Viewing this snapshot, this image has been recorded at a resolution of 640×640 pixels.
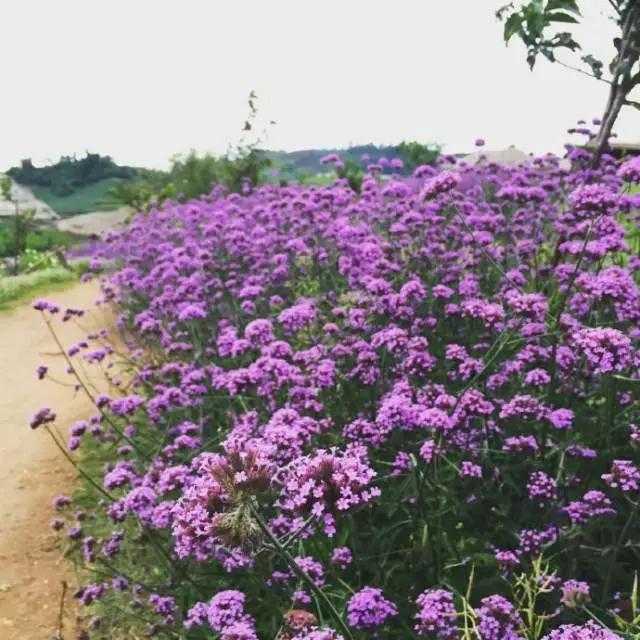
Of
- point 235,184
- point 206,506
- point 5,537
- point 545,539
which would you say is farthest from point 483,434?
point 235,184

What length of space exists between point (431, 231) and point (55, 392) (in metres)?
5.18

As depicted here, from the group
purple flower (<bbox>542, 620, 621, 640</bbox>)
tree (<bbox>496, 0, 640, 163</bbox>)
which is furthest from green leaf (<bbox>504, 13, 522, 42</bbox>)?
purple flower (<bbox>542, 620, 621, 640</bbox>)

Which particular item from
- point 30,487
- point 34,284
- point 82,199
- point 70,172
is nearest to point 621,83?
point 30,487

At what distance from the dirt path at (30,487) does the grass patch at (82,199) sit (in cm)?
2291

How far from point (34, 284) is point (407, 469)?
14393 mm

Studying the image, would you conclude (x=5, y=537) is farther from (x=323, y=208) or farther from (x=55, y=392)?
(x=323, y=208)

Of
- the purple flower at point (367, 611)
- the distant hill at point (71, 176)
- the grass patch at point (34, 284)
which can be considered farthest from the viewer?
the distant hill at point (71, 176)

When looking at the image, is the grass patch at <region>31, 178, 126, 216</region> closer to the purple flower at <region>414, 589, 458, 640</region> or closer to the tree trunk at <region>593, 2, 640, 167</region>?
the tree trunk at <region>593, 2, 640, 167</region>

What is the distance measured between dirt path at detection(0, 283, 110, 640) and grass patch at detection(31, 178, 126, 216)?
75.2 ft

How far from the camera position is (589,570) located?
11.8 ft

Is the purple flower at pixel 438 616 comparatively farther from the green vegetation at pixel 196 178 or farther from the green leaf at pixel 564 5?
the green vegetation at pixel 196 178

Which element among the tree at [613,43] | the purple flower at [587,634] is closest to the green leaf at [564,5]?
the tree at [613,43]

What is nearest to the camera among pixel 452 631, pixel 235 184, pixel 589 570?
pixel 452 631

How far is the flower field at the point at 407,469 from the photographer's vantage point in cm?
236
